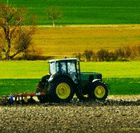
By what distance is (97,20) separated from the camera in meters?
80.5

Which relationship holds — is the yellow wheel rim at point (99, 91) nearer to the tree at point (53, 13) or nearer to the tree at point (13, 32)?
the tree at point (13, 32)

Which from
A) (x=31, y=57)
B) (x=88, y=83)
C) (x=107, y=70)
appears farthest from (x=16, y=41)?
(x=88, y=83)

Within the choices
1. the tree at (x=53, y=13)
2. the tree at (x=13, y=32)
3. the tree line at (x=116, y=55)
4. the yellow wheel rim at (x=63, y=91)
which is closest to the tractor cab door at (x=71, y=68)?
the yellow wheel rim at (x=63, y=91)

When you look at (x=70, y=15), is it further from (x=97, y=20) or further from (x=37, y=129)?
(x=37, y=129)

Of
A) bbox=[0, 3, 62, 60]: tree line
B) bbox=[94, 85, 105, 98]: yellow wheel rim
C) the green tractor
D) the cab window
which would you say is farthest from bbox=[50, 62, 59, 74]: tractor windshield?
bbox=[0, 3, 62, 60]: tree line

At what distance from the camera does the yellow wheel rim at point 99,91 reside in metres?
14.3

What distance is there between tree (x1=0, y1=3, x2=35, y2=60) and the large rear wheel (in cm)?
3398

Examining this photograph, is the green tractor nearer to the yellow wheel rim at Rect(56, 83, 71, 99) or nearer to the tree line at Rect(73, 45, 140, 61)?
the yellow wheel rim at Rect(56, 83, 71, 99)

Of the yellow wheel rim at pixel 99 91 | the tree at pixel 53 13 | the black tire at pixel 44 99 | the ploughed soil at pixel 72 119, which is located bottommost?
the ploughed soil at pixel 72 119

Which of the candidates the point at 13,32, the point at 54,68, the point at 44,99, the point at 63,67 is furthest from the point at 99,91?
the point at 13,32

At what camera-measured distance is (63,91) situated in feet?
45.2

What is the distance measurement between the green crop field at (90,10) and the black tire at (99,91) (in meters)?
62.3

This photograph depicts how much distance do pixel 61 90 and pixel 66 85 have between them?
24 cm

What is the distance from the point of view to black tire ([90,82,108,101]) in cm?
1427
